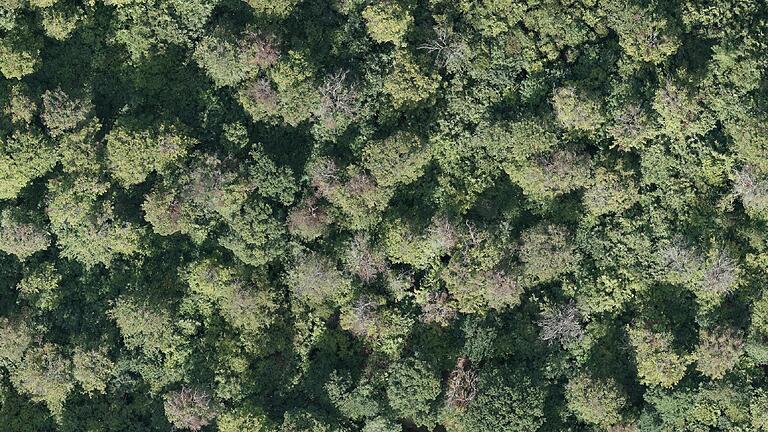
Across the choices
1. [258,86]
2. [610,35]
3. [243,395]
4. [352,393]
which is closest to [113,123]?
[258,86]

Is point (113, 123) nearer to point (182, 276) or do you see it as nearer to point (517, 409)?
point (182, 276)

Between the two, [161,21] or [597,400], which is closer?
[597,400]

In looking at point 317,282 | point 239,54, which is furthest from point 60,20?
point 317,282

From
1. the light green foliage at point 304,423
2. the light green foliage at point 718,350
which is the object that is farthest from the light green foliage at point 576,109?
the light green foliage at point 304,423

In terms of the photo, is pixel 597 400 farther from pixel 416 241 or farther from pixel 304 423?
pixel 304 423

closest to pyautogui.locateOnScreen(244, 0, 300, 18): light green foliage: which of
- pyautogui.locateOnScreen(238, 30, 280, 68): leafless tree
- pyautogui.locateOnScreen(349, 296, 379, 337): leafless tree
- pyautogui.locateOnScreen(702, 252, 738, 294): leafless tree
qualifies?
pyautogui.locateOnScreen(238, 30, 280, 68): leafless tree

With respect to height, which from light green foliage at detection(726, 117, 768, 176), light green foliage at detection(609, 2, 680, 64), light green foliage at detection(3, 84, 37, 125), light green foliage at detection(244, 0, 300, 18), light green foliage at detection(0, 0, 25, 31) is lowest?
light green foliage at detection(3, 84, 37, 125)

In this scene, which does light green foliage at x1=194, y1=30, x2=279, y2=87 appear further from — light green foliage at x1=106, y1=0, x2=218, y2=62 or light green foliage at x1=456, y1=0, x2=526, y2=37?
light green foliage at x1=456, y1=0, x2=526, y2=37
